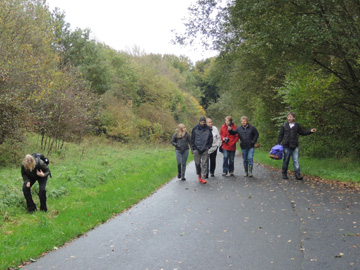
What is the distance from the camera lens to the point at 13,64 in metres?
13.1

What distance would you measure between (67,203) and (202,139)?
5138 millimetres

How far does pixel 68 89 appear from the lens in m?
19.3

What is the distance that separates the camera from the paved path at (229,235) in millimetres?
4820

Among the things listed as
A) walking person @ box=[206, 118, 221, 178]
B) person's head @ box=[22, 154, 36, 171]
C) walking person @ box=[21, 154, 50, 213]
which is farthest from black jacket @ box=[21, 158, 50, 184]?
walking person @ box=[206, 118, 221, 178]

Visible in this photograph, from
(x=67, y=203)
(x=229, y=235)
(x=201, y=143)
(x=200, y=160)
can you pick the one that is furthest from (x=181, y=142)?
(x=229, y=235)

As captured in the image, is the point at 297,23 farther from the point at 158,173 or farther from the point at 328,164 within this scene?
the point at 158,173

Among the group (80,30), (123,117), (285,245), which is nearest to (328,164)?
(285,245)

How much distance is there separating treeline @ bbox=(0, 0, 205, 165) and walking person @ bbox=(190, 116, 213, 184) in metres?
6.54

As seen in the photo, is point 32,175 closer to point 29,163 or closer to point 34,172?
point 34,172

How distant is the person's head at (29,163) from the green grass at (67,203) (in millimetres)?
1028

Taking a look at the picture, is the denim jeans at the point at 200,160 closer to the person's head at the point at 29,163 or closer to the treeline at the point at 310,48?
the treeline at the point at 310,48

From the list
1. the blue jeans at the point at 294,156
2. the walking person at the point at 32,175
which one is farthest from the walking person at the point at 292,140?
the walking person at the point at 32,175

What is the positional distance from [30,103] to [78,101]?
450 centimetres

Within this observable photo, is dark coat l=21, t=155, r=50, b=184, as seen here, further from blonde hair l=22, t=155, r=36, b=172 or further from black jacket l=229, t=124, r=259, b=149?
black jacket l=229, t=124, r=259, b=149
